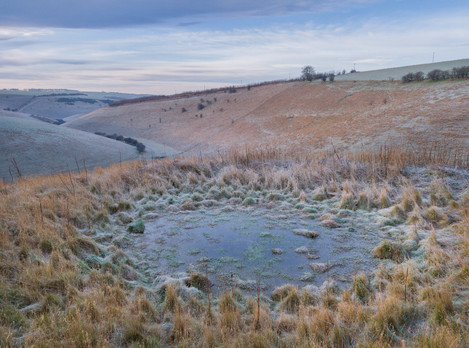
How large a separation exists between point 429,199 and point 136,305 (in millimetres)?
5888

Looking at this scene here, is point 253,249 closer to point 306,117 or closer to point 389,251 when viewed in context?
point 389,251

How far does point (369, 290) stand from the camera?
147 inches

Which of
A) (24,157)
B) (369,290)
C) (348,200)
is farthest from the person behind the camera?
(24,157)

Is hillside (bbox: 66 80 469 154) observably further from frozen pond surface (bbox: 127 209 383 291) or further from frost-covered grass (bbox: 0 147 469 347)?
frozen pond surface (bbox: 127 209 383 291)

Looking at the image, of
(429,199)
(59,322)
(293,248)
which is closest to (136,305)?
(59,322)

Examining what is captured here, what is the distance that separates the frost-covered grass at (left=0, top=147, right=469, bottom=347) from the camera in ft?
9.28

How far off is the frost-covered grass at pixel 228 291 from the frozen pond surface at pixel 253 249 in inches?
10.6

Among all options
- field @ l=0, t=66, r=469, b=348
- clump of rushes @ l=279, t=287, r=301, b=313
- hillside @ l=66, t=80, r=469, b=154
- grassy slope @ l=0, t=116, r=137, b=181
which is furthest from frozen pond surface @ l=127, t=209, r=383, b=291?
grassy slope @ l=0, t=116, r=137, b=181

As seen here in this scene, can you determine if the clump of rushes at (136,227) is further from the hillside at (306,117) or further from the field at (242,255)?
the hillside at (306,117)

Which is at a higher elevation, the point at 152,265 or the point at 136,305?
the point at 136,305

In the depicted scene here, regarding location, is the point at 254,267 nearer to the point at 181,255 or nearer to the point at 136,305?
Answer: the point at 181,255

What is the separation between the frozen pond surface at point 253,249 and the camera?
14.1 feet

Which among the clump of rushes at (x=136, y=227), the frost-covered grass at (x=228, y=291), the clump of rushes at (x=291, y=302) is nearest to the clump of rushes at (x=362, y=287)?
the frost-covered grass at (x=228, y=291)

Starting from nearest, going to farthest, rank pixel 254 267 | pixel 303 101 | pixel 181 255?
pixel 254 267, pixel 181 255, pixel 303 101
